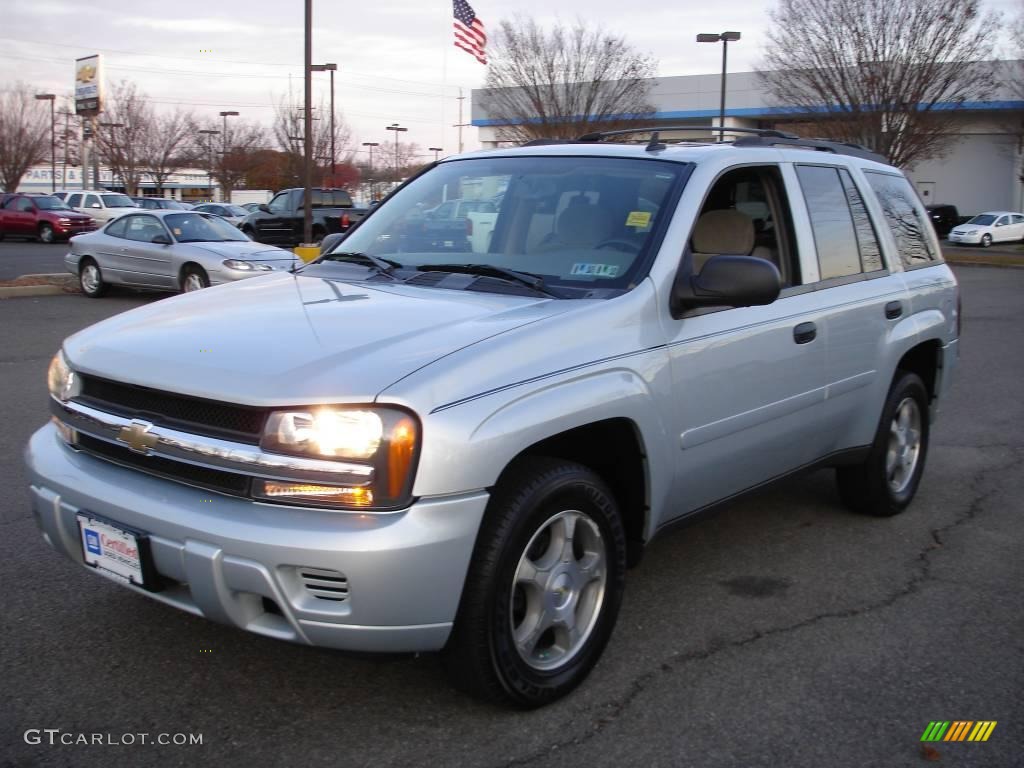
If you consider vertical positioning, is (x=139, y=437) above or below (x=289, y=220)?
below

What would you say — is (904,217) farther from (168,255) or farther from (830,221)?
(168,255)

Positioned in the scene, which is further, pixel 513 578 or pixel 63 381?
pixel 63 381

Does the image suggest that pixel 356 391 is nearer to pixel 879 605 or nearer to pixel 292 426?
pixel 292 426

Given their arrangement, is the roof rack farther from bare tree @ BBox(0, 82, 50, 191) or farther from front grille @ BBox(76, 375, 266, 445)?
bare tree @ BBox(0, 82, 50, 191)

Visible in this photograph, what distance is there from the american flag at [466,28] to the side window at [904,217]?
946 inches

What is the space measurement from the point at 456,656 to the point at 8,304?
14340 mm

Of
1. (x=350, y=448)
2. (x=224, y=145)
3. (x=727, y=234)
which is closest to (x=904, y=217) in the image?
(x=727, y=234)

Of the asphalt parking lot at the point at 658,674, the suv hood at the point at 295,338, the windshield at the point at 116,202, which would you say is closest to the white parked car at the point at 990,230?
the windshield at the point at 116,202

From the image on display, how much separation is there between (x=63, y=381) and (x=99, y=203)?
3708 cm

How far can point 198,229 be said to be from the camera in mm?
15492

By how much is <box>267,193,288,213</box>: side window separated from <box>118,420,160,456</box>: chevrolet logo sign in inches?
1070

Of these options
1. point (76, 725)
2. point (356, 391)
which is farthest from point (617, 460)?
point (76, 725)

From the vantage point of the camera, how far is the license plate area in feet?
9.50

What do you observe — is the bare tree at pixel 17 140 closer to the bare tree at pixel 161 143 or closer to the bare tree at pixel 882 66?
the bare tree at pixel 161 143
